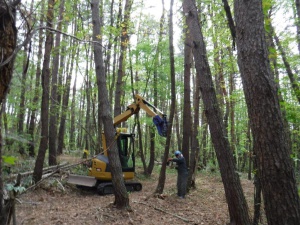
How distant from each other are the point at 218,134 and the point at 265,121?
10.3ft

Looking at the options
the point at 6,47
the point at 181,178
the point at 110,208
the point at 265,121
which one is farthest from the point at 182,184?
the point at 6,47

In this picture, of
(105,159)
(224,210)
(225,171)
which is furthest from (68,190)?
(225,171)

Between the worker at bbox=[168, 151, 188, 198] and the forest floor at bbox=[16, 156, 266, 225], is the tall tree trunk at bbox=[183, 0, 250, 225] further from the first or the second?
the worker at bbox=[168, 151, 188, 198]

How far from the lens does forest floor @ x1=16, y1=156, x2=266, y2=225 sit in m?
6.73

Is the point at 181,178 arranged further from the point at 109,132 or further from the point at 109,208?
the point at 109,132

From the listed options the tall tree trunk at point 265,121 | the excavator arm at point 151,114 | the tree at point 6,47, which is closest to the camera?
the tree at point 6,47

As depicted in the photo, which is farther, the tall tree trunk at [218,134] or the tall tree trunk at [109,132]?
the tall tree trunk at [109,132]

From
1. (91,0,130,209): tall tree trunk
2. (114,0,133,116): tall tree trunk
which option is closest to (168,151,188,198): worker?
(91,0,130,209): tall tree trunk

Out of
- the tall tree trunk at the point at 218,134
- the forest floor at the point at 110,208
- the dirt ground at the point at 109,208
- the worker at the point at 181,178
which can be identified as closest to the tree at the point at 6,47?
the forest floor at the point at 110,208

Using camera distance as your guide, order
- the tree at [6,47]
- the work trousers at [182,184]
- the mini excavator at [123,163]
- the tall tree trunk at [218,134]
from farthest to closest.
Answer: the work trousers at [182,184], the mini excavator at [123,163], the tall tree trunk at [218,134], the tree at [6,47]

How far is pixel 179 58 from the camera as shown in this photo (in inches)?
646

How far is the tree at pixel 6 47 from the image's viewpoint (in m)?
1.83

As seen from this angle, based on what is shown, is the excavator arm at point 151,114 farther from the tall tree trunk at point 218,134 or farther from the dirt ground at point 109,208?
the tall tree trunk at point 218,134

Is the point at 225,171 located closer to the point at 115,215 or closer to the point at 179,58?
the point at 115,215
